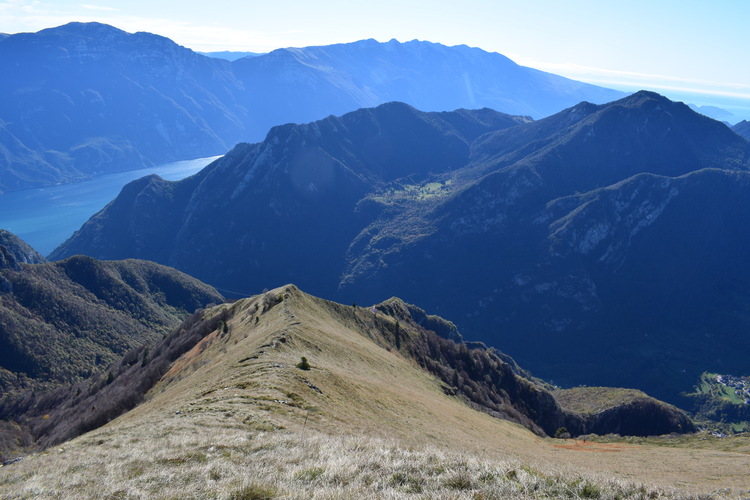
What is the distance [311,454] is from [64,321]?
179 meters

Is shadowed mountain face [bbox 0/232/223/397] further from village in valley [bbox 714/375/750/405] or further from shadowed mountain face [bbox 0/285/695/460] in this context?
village in valley [bbox 714/375/750/405]

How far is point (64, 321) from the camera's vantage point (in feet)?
524

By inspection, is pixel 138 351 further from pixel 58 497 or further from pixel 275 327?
pixel 58 497

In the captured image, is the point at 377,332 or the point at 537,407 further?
the point at 537,407

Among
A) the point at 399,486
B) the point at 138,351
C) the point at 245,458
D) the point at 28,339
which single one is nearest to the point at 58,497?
the point at 245,458

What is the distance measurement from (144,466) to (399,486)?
12031 millimetres

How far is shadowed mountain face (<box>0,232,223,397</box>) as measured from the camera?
141m

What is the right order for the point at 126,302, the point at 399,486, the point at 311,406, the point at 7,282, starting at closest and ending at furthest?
the point at 399,486, the point at 311,406, the point at 7,282, the point at 126,302

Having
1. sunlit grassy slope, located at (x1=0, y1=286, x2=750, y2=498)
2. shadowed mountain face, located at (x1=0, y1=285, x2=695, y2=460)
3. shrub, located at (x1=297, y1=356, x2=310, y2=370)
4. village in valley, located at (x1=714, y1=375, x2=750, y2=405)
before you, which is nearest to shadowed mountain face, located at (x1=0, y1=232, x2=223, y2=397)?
shadowed mountain face, located at (x1=0, y1=285, x2=695, y2=460)

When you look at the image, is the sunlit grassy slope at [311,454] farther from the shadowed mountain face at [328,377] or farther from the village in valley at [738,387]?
the village in valley at [738,387]

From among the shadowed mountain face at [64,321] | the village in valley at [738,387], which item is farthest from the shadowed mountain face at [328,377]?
the village in valley at [738,387]

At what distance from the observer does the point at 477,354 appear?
106 meters

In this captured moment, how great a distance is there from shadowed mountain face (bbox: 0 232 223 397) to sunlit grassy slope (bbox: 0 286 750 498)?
391 ft

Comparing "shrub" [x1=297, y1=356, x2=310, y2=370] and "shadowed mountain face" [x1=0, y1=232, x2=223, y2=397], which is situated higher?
"shrub" [x1=297, y1=356, x2=310, y2=370]
